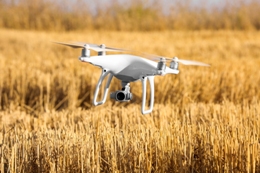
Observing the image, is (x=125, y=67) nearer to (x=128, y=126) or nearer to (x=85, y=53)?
(x=85, y=53)

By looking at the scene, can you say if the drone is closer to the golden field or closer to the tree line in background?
the golden field

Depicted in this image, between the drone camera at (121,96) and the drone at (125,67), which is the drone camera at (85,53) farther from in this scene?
the drone camera at (121,96)

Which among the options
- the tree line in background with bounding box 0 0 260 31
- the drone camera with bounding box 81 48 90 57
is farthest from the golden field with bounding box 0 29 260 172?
the tree line in background with bounding box 0 0 260 31

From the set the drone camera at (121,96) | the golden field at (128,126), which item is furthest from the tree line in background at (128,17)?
the drone camera at (121,96)

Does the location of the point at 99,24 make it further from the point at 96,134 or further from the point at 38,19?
the point at 96,134

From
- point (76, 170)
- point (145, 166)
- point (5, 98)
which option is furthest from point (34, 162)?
point (5, 98)

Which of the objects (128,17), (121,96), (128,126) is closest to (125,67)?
(121,96)
